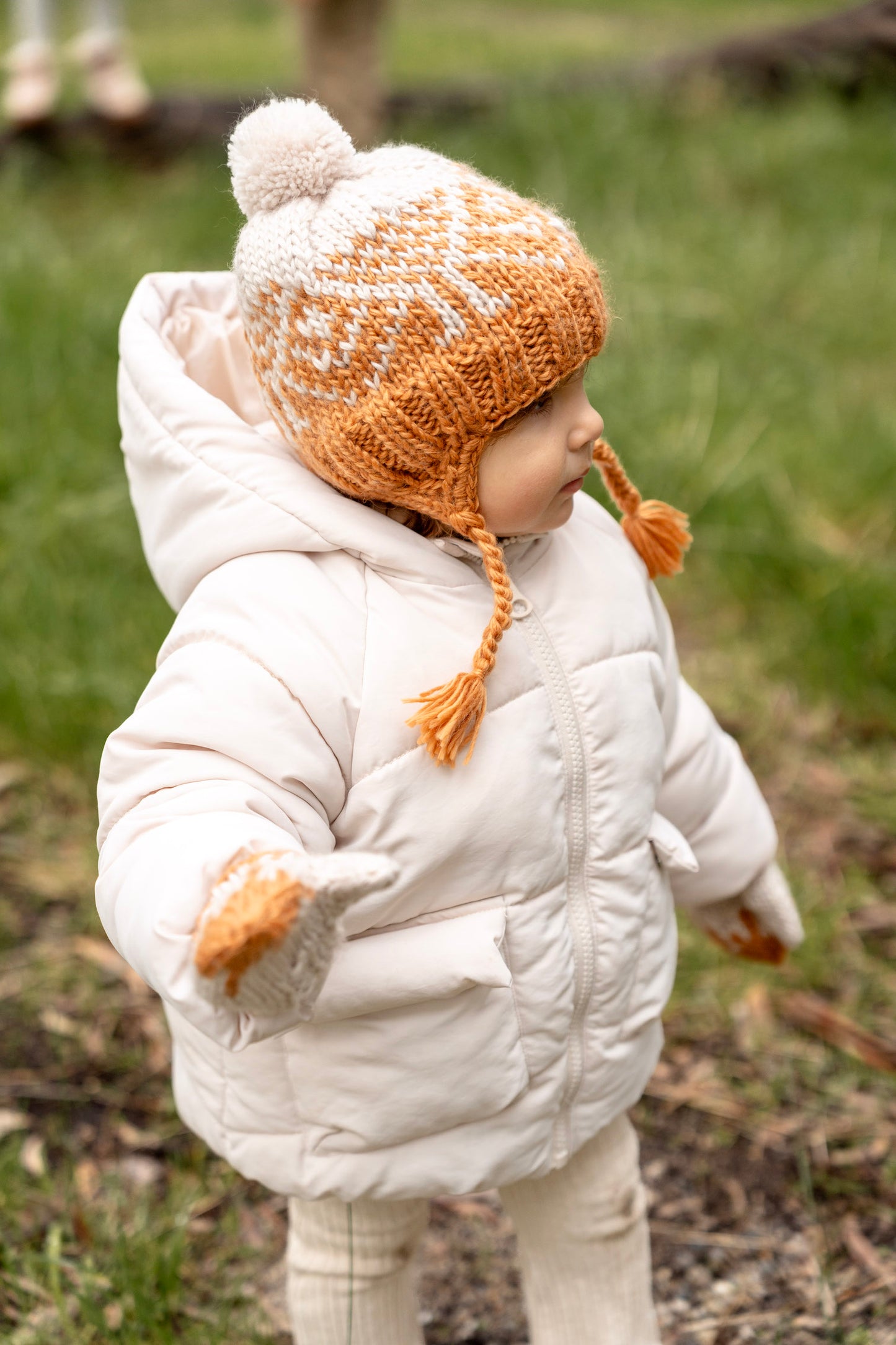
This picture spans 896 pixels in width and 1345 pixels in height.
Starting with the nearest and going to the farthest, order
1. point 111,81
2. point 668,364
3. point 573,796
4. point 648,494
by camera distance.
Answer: point 573,796 → point 648,494 → point 668,364 → point 111,81

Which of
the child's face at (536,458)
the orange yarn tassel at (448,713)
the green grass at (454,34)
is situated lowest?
the green grass at (454,34)

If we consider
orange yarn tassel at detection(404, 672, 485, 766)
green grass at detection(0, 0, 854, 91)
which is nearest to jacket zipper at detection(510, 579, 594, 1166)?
orange yarn tassel at detection(404, 672, 485, 766)

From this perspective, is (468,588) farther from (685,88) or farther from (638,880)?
(685,88)

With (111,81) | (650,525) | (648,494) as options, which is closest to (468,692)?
(650,525)

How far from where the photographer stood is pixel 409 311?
1.25 metres

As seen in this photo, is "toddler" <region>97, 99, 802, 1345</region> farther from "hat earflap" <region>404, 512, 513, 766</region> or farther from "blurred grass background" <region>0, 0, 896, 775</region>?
"blurred grass background" <region>0, 0, 896, 775</region>

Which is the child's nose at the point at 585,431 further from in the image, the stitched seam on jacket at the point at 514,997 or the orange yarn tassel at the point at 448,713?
the stitched seam on jacket at the point at 514,997

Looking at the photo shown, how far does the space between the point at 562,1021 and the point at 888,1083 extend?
3.27 ft

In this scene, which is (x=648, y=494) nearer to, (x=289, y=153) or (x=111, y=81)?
(x=289, y=153)

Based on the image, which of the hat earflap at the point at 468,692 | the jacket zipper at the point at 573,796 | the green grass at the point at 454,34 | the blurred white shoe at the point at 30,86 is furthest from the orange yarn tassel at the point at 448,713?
the green grass at the point at 454,34

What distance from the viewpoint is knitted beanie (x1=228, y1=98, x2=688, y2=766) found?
1.25 meters

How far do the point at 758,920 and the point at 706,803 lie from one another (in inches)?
8.2

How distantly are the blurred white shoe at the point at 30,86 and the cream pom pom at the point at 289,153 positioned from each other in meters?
5.34

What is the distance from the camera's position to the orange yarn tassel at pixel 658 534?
1605 millimetres
